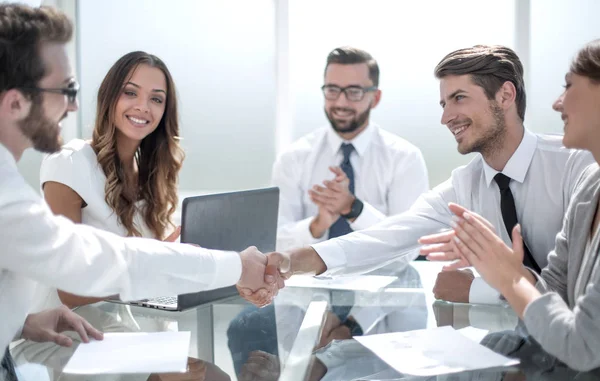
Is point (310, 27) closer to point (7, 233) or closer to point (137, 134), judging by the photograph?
point (137, 134)

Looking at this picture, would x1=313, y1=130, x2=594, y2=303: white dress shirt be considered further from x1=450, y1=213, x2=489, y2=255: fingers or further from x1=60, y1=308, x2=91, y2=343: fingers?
x1=60, y1=308, x2=91, y2=343: fingers

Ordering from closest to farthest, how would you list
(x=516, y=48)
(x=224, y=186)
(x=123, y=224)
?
(x=123, y=224), (x=516, y=48), (x=224, y=186)

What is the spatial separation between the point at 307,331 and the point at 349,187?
2.19 m

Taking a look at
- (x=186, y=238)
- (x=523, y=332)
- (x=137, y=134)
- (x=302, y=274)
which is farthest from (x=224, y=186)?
(x=523, y=332)

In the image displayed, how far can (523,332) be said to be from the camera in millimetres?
1630

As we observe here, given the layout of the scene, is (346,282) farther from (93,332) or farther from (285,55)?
(285,55)

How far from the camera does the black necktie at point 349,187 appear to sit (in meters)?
3.54

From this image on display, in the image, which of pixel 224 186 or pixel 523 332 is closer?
pixel 523 332

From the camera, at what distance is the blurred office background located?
14.8 ft

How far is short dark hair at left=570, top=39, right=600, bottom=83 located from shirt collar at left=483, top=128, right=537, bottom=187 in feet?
2.33

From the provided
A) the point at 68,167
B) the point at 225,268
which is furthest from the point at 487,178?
the point at 68,167

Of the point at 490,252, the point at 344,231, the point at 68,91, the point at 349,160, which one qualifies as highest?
the point at 68,91

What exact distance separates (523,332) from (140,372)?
97 centimetres

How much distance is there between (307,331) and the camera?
170 centimetres
